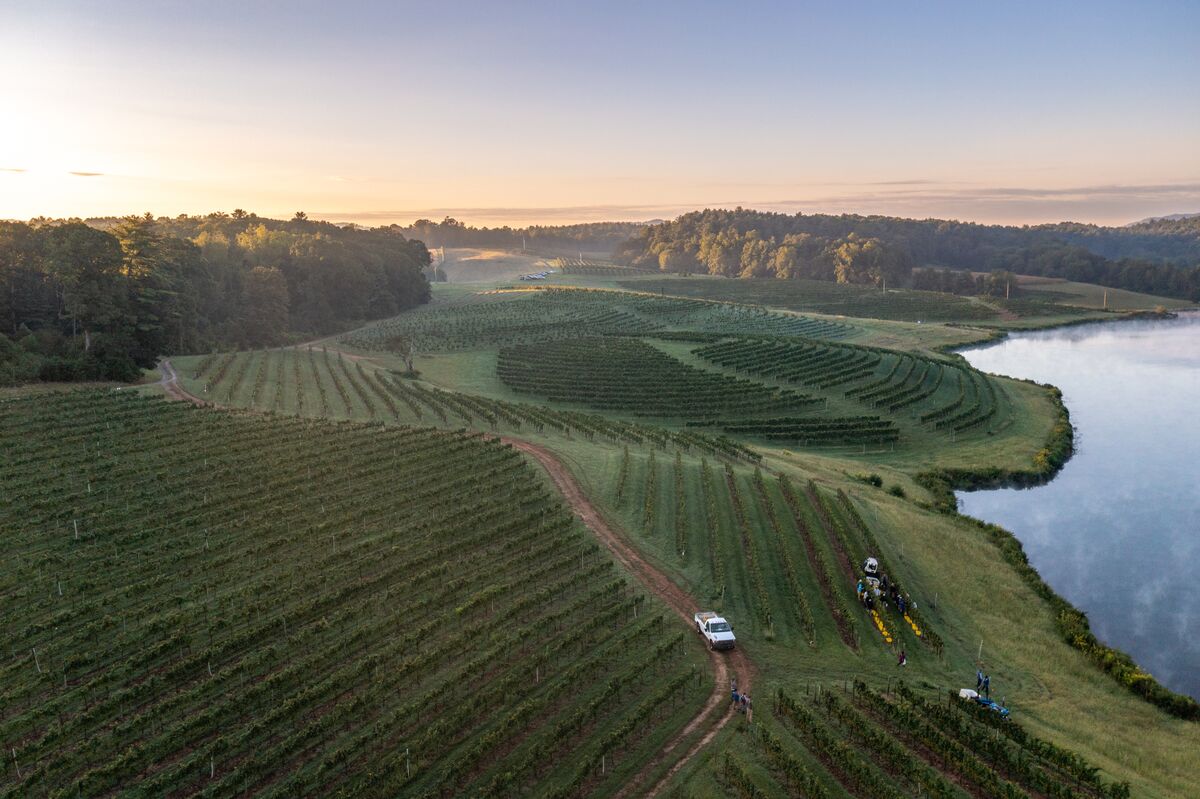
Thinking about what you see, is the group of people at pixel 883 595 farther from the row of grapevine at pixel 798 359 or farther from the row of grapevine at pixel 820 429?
the row of grapevine at pixel 798 359

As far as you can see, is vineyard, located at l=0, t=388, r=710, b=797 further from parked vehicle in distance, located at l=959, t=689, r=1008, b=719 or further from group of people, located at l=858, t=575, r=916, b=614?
group of people, located at l=858, t=575, r=916, b=614

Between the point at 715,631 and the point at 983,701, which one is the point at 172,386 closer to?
the point at 715,631

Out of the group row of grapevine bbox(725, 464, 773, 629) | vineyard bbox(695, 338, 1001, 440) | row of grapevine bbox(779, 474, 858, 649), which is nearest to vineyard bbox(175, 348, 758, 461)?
row of grapevine bbox(725, 464, 773, 629)

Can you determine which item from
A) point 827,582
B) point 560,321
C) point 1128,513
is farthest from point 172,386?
point 560,321

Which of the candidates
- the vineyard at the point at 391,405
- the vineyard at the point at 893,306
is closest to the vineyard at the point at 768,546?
the vineyard at the point at 391,405

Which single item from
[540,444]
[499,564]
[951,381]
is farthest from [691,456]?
[951,381]

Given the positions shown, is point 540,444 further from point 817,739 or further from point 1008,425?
point 1008,425
